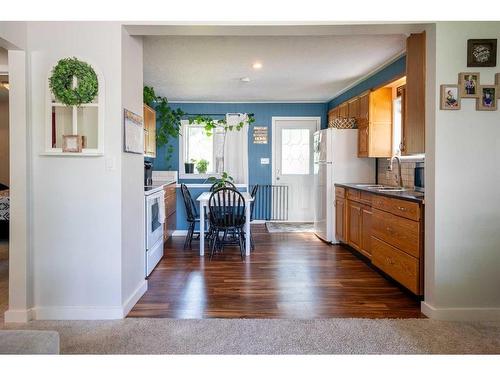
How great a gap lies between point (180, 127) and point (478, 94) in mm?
5165

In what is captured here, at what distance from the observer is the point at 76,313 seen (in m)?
2.74

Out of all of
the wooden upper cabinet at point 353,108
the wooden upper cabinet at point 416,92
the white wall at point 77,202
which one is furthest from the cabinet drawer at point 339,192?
the white wall at point 77,202

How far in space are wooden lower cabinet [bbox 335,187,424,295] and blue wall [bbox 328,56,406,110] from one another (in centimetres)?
141

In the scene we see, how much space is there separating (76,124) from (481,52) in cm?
293

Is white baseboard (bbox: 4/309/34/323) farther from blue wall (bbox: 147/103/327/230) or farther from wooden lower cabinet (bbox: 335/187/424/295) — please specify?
blue wall (bbox: 147/103/327/230)

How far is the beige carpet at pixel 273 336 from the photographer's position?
2.26 metres

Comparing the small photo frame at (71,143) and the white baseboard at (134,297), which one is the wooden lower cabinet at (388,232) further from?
the small photo frame at (71,143)

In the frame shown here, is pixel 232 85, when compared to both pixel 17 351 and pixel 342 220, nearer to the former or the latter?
pixel 342 220

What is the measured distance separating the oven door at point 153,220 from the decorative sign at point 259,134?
9.98 ft

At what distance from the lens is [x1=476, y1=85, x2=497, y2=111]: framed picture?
8.74 ft

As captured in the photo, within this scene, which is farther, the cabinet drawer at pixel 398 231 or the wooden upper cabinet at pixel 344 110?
the wooden upper cabinet at pixel 344 110

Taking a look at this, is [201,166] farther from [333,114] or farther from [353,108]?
[353,108]

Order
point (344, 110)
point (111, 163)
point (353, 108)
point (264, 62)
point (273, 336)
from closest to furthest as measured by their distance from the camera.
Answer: point (273, 336), point (111, 163), point (264, 62), point (353, 108), point (344, 110)

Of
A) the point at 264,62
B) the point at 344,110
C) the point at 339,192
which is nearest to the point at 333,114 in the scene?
the point at 344,110
